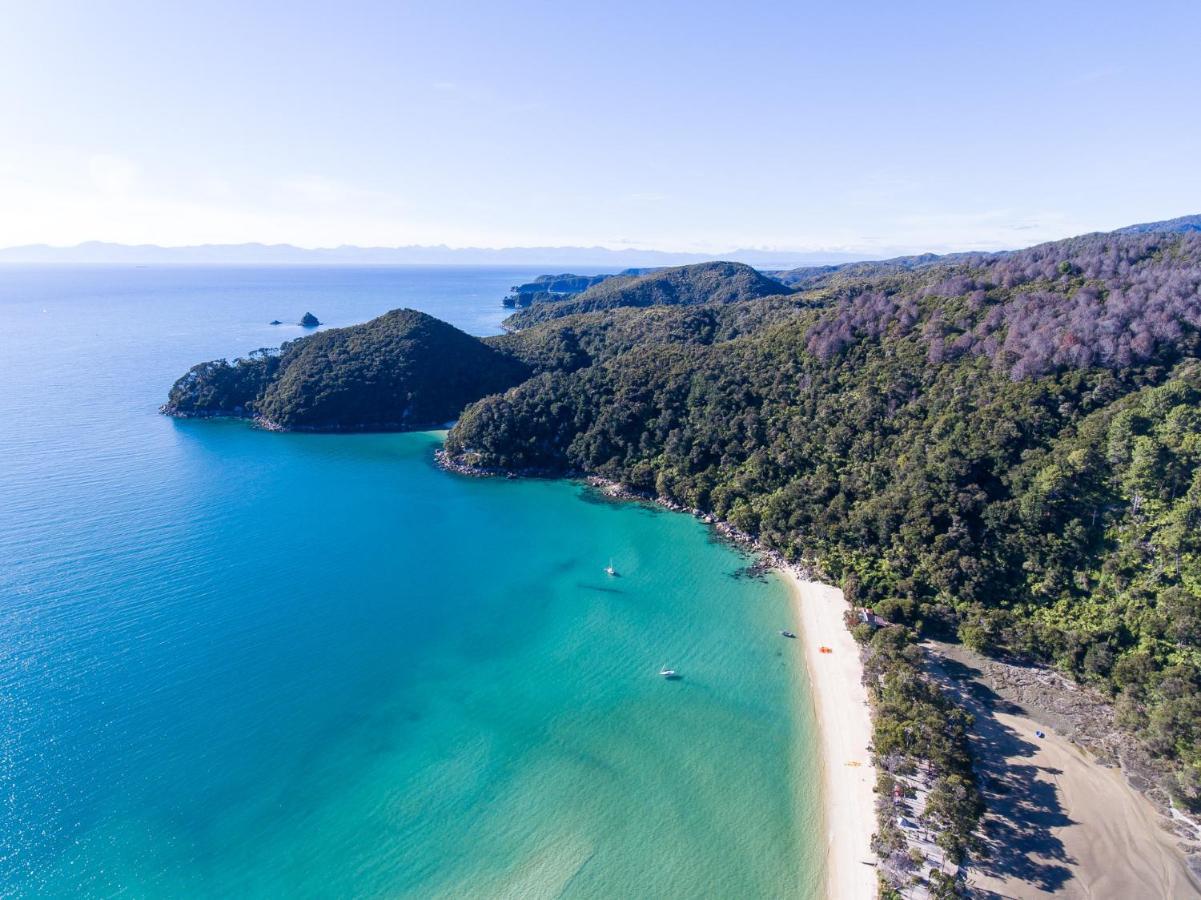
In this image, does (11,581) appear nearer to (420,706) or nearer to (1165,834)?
(420,706)

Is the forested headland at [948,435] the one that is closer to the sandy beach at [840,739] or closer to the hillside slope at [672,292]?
the sandy beach at [840,739]

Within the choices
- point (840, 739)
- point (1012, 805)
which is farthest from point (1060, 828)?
point (840, 739)

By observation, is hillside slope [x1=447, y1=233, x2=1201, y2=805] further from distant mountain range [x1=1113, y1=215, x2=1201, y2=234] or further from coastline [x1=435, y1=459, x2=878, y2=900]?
distant mountain range [x1=1113, y1=215, x2=1201, y2=234]

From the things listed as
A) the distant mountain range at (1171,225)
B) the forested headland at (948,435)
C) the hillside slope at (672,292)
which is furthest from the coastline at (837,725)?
the distant mountain range at (1171,225)

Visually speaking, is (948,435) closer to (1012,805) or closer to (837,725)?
(837,725)

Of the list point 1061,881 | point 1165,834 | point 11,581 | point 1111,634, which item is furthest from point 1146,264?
point 11,581
